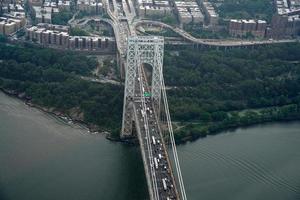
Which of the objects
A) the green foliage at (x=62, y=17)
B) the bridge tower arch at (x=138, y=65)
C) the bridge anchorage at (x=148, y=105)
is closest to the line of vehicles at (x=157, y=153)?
the bridge anchorage at (x=148, y=105)

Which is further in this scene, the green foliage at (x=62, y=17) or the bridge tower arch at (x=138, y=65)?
the green foliage at (x=62, y=17)

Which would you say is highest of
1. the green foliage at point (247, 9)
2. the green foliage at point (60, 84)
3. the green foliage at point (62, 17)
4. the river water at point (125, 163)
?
the green foliage at point (247, 9)

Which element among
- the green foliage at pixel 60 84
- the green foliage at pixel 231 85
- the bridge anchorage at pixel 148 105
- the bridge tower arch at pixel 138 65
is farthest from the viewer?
the green foliage at pixel 231 85

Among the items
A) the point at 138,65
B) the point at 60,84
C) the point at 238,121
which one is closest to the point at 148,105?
the point at 138,65

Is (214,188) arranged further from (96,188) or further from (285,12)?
(285,12)

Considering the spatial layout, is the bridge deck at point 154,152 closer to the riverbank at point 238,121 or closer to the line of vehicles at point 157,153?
the line of vehicles at point 157,153

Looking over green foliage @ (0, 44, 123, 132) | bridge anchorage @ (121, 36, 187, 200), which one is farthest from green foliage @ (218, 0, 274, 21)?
bridge anchorage @ (121, 36, 187, 200)

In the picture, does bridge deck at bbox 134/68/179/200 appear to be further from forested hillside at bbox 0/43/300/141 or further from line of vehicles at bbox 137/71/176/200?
forested hillside at bbox 0/43/300/141
